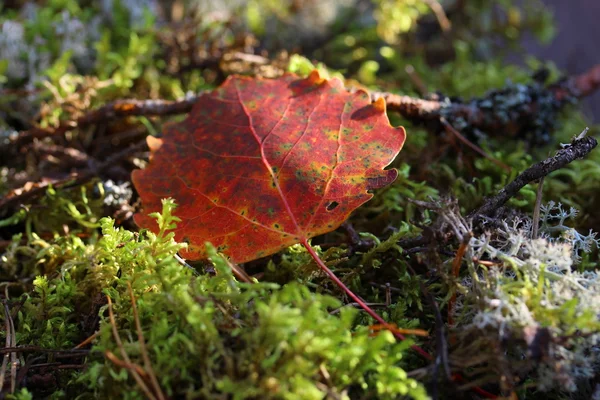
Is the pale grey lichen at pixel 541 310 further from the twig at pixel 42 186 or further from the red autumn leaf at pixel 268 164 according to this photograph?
the twig at pixel 42 186

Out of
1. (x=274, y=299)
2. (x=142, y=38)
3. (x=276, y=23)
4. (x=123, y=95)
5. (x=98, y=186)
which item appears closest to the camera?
(x=274, y=299)

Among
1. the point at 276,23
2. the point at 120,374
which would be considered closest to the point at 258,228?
the point at 120,374

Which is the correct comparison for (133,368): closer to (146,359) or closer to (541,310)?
(146,359)

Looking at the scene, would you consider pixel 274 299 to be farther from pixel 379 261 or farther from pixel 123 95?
pixel 123 95

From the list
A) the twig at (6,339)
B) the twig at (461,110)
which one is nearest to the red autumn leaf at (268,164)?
the twig at (461,110)

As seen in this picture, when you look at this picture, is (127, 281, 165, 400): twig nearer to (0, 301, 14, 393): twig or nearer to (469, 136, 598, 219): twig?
(0, 301, 14, 393): twig

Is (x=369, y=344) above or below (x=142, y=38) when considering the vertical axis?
below

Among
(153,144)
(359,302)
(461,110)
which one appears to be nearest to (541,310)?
(359,302)
